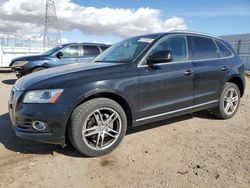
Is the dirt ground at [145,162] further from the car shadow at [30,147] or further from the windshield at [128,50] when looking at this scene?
the windshield at [128,50]

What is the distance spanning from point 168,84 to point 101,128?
1.31 m

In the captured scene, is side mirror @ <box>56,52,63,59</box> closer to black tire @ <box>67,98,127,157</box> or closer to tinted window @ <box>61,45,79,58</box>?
tinted window @ <box>61,45,79,58</box>

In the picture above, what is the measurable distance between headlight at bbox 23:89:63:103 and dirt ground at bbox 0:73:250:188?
2.72 feet

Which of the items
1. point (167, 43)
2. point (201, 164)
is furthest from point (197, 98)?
A: point (201, 164)

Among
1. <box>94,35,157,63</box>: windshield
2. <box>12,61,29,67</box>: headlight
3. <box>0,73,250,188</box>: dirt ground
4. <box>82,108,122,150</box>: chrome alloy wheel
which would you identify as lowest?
<box>0,73,250,188</box>: dirt ground

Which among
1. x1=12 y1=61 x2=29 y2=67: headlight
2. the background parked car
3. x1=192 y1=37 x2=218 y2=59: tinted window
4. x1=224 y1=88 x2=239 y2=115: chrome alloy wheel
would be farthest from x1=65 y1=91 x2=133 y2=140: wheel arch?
x1=12 y1=61 x2=29 y2=67: headlight

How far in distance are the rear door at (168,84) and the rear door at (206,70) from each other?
0.57 ft

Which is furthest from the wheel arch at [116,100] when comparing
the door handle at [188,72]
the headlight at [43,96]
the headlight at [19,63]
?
the headlight at [19,63]

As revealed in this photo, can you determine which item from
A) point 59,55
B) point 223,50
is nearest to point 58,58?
point 59,55

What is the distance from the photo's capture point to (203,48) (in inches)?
187

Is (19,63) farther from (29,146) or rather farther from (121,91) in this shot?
(121,91)

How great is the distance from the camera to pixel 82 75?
3.37 m

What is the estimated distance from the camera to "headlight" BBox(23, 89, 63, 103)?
3160mm

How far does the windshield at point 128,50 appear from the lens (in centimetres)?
397
